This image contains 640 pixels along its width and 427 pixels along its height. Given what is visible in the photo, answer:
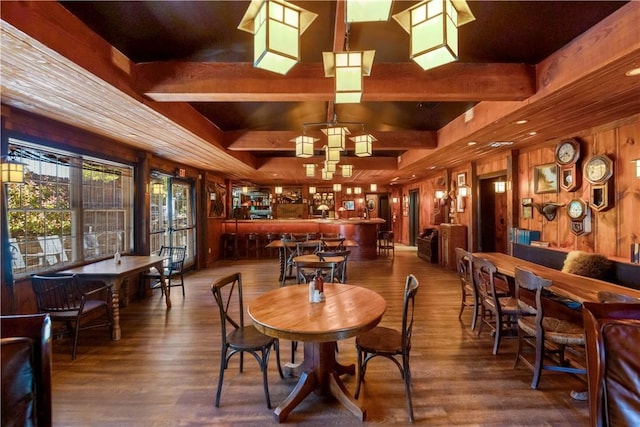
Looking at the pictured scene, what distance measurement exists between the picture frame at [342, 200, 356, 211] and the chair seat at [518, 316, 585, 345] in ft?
33.8

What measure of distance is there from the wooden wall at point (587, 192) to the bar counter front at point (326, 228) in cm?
371

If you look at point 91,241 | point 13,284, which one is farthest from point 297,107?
point 13,284

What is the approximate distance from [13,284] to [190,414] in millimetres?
2564

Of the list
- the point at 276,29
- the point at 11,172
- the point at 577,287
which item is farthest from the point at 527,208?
the point at 11,172

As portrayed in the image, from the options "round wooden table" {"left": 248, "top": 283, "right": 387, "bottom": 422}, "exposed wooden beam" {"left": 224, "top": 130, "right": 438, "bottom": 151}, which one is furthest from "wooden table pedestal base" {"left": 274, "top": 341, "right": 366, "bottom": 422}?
"exposed wooden beam" {"left": 224, "top": 130, "right": 438, "bottom": 151}

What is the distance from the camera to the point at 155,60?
9.23 feet

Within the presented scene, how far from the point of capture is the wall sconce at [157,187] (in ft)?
20.5

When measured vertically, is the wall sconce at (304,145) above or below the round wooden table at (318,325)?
above

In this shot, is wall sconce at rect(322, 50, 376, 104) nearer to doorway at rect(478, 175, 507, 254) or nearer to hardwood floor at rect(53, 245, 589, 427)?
hardwood floor at rect(53, 245, 589, 427)

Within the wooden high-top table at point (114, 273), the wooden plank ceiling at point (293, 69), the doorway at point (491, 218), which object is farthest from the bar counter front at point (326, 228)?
the wooden high-top table at point (114, 273)

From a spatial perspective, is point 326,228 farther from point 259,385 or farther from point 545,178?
point 259,385

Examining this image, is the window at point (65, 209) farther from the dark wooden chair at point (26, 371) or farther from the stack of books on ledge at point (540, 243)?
the stack of books on ledge at point (540, 243)

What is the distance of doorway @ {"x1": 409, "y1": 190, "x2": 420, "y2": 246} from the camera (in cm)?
1146

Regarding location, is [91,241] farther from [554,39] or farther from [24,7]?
[554,39]
